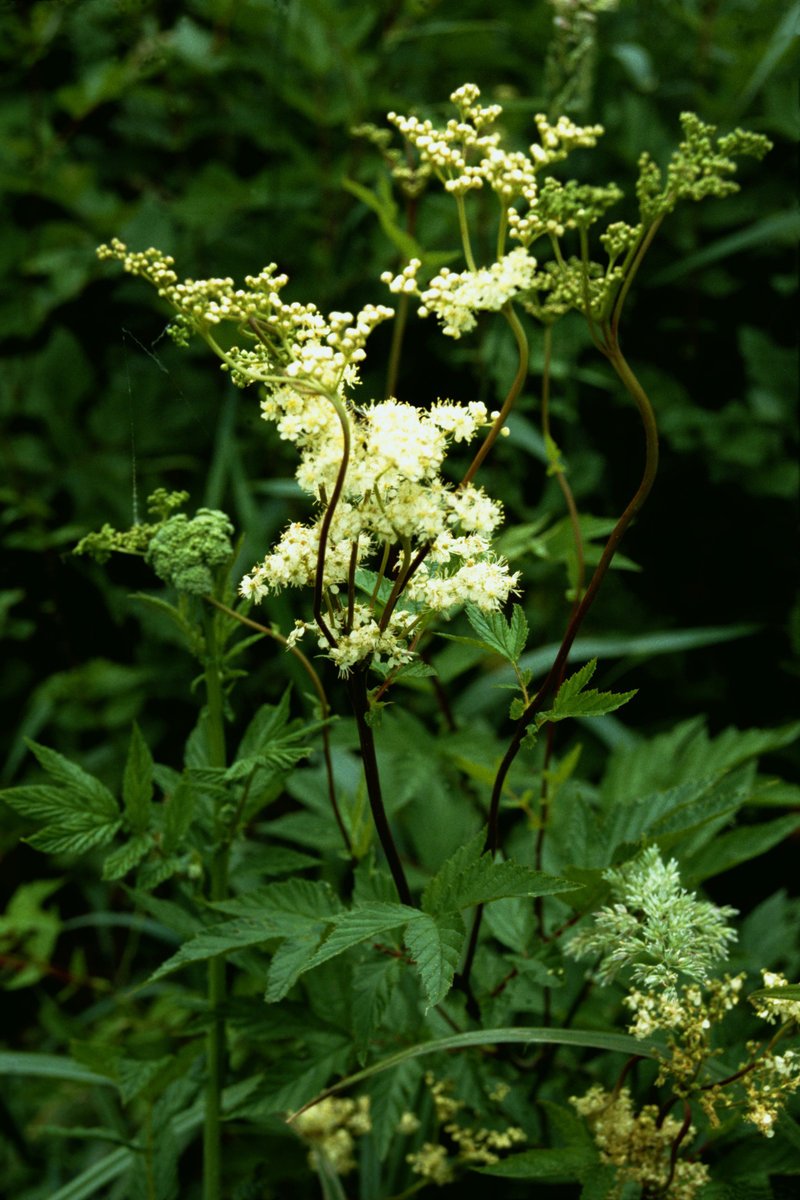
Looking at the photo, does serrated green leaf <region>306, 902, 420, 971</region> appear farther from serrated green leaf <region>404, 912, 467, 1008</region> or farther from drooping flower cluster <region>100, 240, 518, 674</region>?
drooping flower cluster <region>100, 240, 518, 674</region>

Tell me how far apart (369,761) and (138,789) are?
1.48 feet

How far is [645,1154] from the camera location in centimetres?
142

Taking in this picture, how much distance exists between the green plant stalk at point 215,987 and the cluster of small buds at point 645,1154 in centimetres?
62

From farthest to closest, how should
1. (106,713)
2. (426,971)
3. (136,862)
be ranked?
(106,713), (136,862), (426,971)

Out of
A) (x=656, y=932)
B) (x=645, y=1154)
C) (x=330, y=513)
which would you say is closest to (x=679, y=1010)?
(x=656, y=932)

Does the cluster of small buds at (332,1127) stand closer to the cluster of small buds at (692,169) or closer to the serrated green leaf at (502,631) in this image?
the serrated green leaf at (502,631)

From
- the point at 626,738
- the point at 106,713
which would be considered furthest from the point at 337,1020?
the point at 106,713

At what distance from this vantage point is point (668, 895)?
1383 mm

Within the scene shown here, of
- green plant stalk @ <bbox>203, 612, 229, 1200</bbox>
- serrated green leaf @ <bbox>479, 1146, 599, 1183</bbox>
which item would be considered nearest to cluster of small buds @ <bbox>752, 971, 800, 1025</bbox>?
serrated green leaf @ <bbox>479, 1146, 599, 1183</bbox>

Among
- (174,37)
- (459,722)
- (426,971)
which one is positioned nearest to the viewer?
(426,971)

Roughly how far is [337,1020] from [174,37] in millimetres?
3210

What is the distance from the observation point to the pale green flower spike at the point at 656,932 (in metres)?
1.29

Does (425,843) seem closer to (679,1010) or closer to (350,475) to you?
(679,1010)

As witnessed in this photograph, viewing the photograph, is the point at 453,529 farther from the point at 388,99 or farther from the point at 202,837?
the point at 388,99
